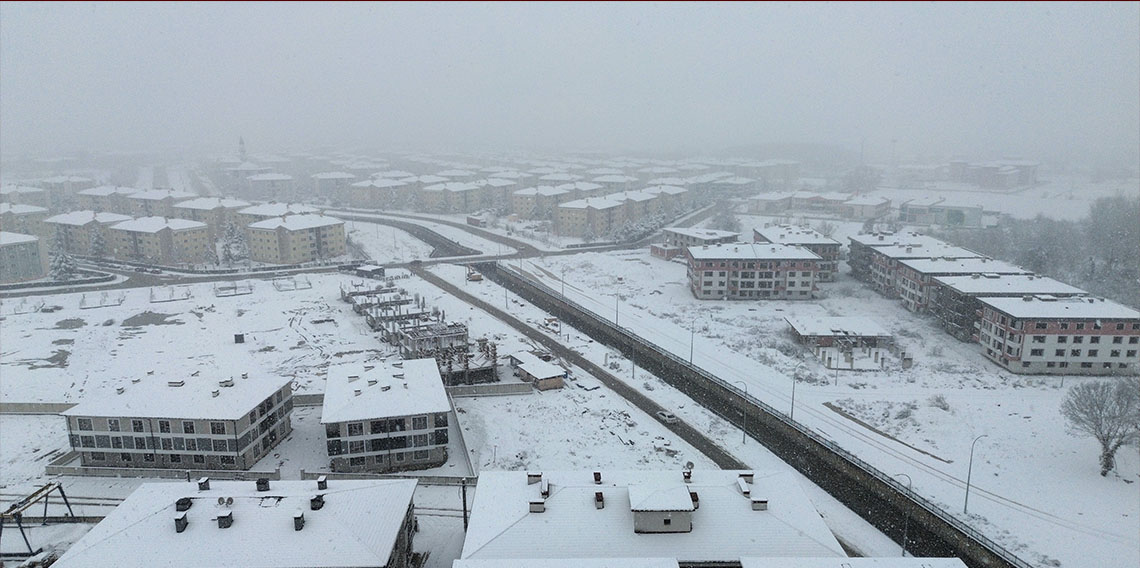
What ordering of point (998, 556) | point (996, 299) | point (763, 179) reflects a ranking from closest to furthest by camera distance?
point (998, 556) < point (996, 299) < point (763, 179)

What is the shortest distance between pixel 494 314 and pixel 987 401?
39.4 m

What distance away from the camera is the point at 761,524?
23938mm

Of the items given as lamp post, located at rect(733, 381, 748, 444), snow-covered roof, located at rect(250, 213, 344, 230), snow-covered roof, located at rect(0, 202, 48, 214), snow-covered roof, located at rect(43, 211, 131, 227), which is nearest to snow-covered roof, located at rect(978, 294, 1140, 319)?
lamp post, located at rect(733, 381, 748, 444)

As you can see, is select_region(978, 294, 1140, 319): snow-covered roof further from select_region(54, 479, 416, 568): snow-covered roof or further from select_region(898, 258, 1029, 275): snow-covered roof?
select_region(54, 479, 416, 568): snow-covered roof

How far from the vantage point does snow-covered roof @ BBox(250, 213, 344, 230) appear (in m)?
87.0

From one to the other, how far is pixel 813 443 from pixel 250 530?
28199 millimetres

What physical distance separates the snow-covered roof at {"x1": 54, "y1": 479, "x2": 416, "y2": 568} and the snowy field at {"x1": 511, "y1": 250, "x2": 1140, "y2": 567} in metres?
25.5

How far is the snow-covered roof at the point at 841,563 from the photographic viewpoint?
20516 millimetres

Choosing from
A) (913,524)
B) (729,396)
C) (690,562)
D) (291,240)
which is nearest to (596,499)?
(690,562)

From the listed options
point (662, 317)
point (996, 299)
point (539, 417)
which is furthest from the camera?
point (662, 317)

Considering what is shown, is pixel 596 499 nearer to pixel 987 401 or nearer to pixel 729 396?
pixel 729 396

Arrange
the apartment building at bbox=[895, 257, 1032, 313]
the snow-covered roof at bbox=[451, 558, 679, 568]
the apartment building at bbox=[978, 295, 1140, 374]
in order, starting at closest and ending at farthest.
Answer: the snow-covered roof at bbox=[451, 558, 679, 568] → the apartment building at bbox=[978, 295, 1140, 374] → the apartment building at bbox=[895, 257, 1032, 313]

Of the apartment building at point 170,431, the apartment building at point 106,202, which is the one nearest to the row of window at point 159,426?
the apartment building at point 170,431

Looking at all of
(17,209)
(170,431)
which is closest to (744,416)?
(170,431)
